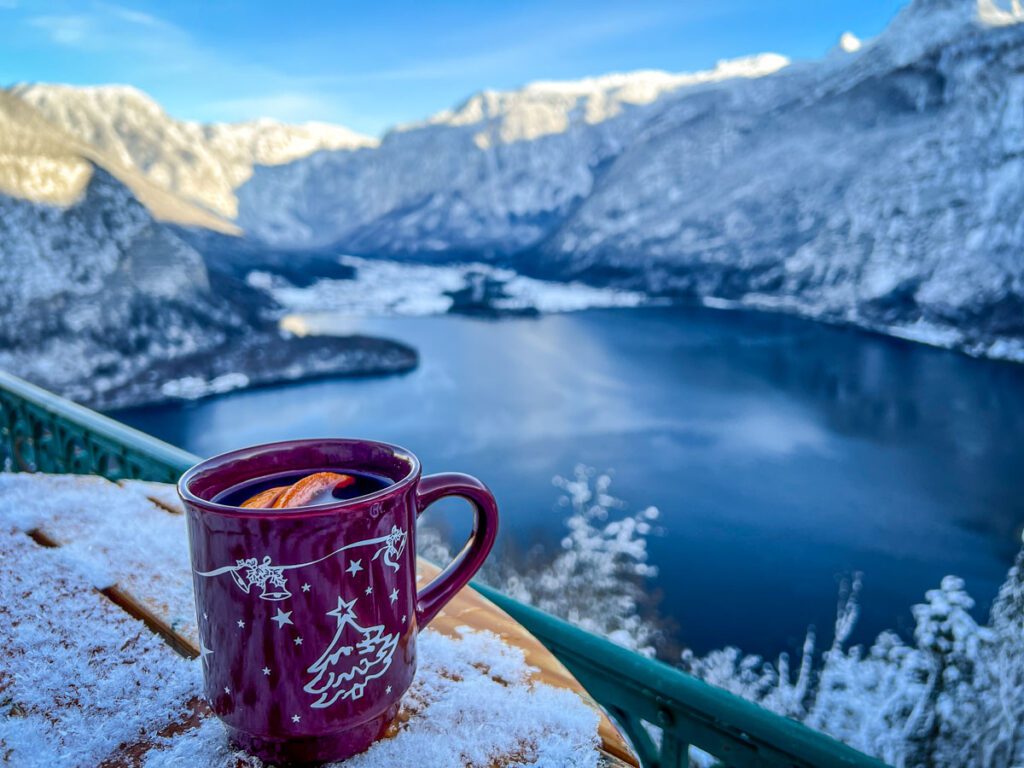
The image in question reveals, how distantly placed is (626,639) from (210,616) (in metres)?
10.4

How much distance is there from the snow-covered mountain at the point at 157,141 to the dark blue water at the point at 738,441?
5879 cm

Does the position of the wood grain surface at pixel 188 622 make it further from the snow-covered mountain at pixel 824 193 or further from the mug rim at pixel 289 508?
the snow-covered mountain at pixel 824 193

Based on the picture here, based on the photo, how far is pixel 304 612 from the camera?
490 millimetres

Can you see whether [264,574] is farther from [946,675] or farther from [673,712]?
[946,675]

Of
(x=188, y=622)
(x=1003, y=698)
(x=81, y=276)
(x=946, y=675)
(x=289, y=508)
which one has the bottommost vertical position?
(x=946, y=675)

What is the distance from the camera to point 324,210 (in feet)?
321

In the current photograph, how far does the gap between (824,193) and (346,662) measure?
41807 mm

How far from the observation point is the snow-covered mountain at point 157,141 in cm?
7706

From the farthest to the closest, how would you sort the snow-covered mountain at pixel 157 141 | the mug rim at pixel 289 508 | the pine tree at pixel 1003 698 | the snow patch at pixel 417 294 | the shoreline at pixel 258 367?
1. the snow-covered mountain at pixel 157 141
2. the snow patch at pixel 417 294
3. the shoreline at pixel 258 367
4. the pine tree at pixel 1003 698
5. the mug rim at pixel 289 508

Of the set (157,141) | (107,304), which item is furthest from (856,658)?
(157,141)

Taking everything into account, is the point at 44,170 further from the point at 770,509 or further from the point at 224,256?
the point at 770,509

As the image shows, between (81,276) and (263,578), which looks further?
(81,276)

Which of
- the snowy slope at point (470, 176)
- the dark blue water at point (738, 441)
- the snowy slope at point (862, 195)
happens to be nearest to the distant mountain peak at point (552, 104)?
the snowy slope at point (470, 176)

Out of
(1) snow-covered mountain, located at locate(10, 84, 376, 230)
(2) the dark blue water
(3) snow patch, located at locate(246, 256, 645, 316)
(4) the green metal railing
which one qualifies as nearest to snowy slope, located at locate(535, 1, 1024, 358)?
(2) the dark blue water
